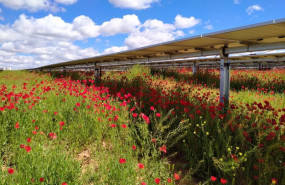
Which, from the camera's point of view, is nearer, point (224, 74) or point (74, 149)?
point (74, 149)

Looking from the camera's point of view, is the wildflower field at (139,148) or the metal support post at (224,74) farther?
the metal support post at (224,74)

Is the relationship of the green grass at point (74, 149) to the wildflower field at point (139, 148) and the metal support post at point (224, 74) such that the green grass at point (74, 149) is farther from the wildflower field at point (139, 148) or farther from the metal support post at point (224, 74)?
the metal support post at point (224, 74)

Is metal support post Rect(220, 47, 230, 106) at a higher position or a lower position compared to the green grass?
higher

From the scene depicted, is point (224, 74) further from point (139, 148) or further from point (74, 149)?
point (74, 149)

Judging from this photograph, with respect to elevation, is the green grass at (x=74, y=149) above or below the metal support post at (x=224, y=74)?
below

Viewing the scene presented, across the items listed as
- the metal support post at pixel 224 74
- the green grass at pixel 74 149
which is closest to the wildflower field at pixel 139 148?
the green grass at pixel 74 149

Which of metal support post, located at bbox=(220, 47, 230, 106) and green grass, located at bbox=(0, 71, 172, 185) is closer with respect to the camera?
green grass, located at bbox=(0, 71, 172, 185)

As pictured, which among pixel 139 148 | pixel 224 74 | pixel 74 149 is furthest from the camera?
pixel 224 74

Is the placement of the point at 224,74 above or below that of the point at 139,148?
above

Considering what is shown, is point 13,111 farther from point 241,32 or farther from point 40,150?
point 241,32

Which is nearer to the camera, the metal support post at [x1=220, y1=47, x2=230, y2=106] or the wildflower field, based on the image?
the wildflower field

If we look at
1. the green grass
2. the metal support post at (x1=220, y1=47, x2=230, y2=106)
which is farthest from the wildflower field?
the metal support post at (x1=220, y1=47, x2=230, y2=106)

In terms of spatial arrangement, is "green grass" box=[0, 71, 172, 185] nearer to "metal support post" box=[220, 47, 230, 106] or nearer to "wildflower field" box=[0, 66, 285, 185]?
"wildflower field" box=[0, 66, 285, 185]

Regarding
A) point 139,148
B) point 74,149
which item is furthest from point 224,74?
point 74,149
